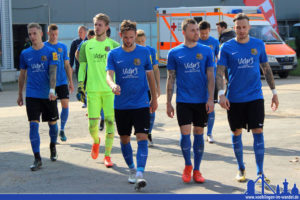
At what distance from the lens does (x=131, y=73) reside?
6.45 m

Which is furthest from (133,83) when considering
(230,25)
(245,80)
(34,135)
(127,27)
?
(230,25)

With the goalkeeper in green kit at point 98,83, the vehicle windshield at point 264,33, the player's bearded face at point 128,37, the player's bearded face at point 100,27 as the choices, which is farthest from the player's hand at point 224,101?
the vehicle windshield at point 264,33

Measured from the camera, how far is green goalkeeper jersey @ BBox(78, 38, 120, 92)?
7.79 m

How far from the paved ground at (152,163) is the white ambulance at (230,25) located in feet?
34.6

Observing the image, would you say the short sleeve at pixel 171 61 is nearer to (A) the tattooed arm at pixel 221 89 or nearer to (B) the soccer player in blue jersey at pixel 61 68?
(A) the tattooed arm at pixel 221 89

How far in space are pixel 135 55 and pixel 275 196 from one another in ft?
7.24

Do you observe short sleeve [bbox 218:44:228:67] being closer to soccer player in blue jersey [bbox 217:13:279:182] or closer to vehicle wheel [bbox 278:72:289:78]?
soccer player in blue jersey [bbox 217:13:279:182]

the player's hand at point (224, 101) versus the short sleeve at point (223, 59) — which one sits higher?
the short sleeve at point (223, 59)

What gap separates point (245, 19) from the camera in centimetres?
646

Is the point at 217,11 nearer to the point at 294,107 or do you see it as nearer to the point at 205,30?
the point at 294,107

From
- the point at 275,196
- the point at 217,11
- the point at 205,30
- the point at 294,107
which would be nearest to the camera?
the point at 275,196

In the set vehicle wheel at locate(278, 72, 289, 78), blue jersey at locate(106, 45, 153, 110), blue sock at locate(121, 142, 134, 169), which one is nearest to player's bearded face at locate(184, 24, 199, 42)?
blue jersey at locate(106, 45, 153, 110)

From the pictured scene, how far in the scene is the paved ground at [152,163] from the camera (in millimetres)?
6516

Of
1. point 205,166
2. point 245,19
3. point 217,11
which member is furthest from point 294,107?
point 217,11
